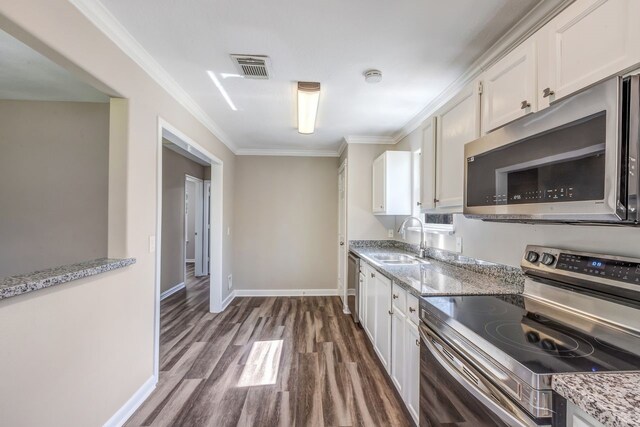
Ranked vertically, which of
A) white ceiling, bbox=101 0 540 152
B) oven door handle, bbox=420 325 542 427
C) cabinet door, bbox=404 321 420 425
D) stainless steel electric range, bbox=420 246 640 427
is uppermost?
white ceiling, bbox=101 0 540 152

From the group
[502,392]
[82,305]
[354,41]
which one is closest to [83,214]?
[82,305]

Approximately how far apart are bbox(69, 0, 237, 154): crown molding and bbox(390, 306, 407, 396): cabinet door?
250 cm

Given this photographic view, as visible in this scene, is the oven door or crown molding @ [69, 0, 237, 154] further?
crown molding @ [69, 0, 237, 154]

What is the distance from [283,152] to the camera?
4.67 metres

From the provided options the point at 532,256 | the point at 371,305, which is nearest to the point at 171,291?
the point at 371,305

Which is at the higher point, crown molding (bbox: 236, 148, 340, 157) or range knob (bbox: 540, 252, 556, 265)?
crown molding (bbox: 236, 148, 340, 157)

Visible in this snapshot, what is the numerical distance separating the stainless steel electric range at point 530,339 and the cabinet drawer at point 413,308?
0.11m

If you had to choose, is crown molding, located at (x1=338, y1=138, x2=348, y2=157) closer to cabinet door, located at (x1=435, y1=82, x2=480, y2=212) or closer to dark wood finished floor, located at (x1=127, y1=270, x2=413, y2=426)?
cabinet door, located at (x1=435, y1=82, x2=480, y2=212)

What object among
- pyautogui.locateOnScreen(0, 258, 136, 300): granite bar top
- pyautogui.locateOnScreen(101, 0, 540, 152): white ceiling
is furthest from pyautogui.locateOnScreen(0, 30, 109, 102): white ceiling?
pyautogui.locateOnScreen(0, 258, 136, 300): granite bar top

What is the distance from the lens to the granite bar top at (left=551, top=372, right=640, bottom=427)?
60 cm

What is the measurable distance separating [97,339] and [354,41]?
2387 mm

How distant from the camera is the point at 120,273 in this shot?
177cm

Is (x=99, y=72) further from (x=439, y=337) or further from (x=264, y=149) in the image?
(x=264, y=149)

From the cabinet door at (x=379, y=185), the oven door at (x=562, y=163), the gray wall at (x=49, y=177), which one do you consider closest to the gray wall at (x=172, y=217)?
the gray wall at (x=49, y=177)
